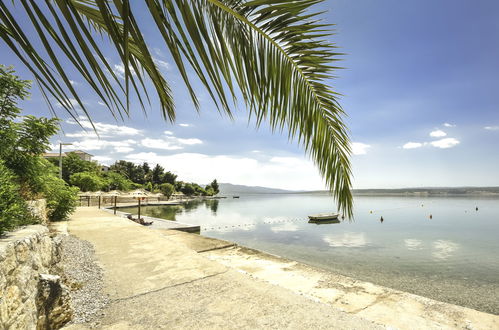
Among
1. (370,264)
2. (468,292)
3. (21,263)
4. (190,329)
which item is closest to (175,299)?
(190,329)

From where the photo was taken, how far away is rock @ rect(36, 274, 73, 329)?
293cm

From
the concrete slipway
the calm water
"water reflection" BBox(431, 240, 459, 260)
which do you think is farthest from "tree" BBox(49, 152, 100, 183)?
"water reflection" BBox(431, 240, 459, 260)

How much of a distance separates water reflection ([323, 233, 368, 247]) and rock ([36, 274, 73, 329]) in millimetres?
19366

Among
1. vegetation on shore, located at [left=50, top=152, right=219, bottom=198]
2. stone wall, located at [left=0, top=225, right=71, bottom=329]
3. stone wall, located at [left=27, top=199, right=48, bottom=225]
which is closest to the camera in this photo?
stone wall, located at [left=0, top=225, right=71, bottom=329]

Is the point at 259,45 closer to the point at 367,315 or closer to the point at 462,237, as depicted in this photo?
the point at 367,315

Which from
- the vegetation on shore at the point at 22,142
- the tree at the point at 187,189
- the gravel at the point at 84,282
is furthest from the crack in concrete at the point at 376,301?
the tree at the point at 187,189

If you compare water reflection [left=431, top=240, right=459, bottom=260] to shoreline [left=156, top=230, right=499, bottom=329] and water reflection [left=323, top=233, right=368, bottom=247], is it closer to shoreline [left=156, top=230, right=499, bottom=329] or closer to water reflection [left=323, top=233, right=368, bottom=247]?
water reflection [left=323, top=233, right=368, bottom=247]

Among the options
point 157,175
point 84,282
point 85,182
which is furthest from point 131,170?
point 84,282

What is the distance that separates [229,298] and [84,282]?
285 cm

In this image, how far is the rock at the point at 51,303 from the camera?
116 inches

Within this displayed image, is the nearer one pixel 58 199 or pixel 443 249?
pixel 58 199

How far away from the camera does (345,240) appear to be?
2180 centimetres

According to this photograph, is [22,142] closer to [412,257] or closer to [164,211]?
[412,257]

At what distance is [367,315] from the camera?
227 inches
